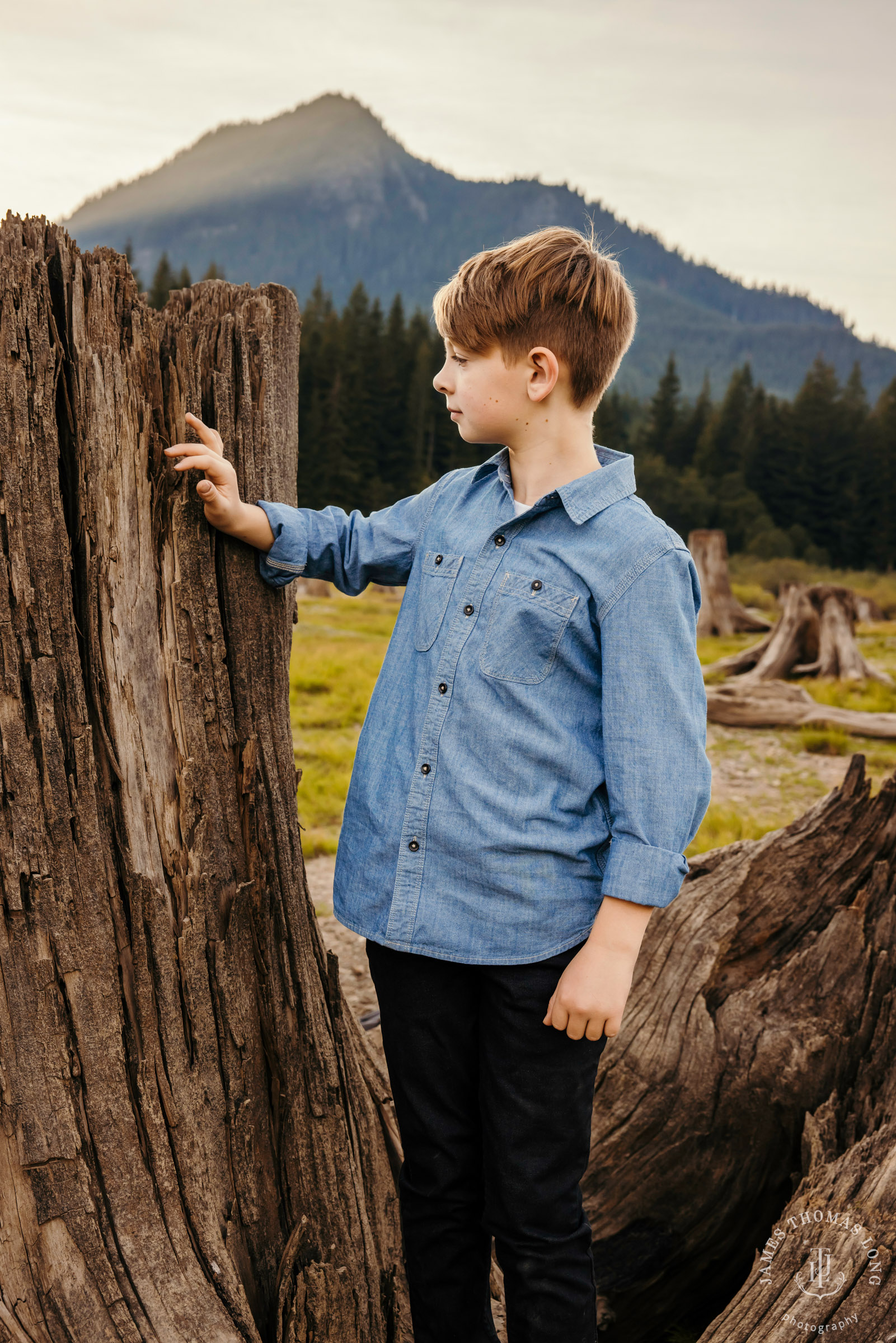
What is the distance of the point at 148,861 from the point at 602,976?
810mm

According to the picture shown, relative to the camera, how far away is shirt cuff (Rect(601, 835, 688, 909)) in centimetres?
159

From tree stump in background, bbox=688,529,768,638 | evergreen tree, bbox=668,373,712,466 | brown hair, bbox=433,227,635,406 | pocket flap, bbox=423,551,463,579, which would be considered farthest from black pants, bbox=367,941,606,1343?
evergreen tree, bbox=668,373,712,466

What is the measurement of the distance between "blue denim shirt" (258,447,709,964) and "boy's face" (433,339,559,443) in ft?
0.27

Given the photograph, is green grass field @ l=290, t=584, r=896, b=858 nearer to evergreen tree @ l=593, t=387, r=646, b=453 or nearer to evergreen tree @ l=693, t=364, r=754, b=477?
evergreen tree @ l=593, t=387, r=646, b=453

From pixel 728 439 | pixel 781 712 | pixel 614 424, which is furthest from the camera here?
pixel 728 439

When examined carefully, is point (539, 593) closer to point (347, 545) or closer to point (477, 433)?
point (477, 433)

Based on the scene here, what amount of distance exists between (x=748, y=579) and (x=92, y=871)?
3923cm

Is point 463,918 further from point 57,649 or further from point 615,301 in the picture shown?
point 615,301

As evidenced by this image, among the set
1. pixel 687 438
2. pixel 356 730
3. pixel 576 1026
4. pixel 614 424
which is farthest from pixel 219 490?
pixel 687 438

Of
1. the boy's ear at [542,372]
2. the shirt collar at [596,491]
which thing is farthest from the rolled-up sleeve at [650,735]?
the boy's ear at [542,372]

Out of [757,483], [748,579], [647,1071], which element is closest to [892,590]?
[748,579]

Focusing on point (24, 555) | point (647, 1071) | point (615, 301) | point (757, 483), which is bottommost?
point (647, 1071)

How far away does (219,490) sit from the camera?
166cm

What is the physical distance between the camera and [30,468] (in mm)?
1480
